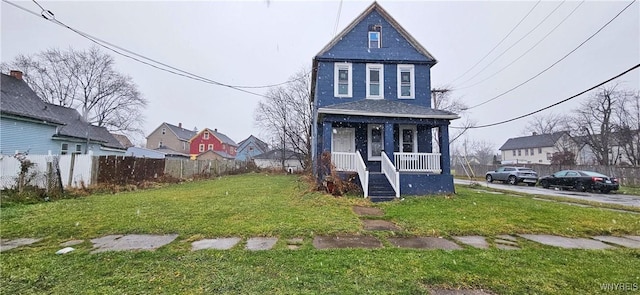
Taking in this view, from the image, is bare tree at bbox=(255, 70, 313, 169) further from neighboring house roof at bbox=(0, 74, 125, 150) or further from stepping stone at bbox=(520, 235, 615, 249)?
stepping stone at bbox=(520, 235, 615, 249)

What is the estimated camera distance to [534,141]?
164 feet

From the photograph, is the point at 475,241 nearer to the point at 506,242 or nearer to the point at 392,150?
the point at 506,242

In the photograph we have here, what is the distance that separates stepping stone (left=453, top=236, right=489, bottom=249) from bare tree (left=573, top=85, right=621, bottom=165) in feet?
121

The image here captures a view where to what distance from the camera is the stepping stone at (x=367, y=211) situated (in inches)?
289

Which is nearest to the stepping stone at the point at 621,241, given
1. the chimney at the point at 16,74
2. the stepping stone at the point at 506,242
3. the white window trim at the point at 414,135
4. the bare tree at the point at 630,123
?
the stepping stone at the point at 506,242

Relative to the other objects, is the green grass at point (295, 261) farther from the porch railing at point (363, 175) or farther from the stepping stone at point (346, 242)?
the porch railing at point (363, 175)

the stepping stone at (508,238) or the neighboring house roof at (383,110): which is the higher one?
the neighboring house roof at (383,110)

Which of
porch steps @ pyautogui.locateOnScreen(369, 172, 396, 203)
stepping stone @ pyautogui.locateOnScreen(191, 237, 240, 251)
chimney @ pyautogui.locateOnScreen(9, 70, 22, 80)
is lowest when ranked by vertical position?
stepping stone @ pyautogui.locateOnScreen(191, 237, 240, 251)

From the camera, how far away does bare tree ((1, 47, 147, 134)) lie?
28.5m

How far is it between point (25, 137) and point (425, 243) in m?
21.5

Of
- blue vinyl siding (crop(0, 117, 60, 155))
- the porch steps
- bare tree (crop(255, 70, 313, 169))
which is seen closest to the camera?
the porch steps

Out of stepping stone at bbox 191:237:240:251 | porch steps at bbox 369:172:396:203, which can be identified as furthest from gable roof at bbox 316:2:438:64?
stepping stone at bbox 191:237:240:251

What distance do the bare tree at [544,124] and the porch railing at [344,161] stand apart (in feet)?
167

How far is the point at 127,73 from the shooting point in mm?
33906
